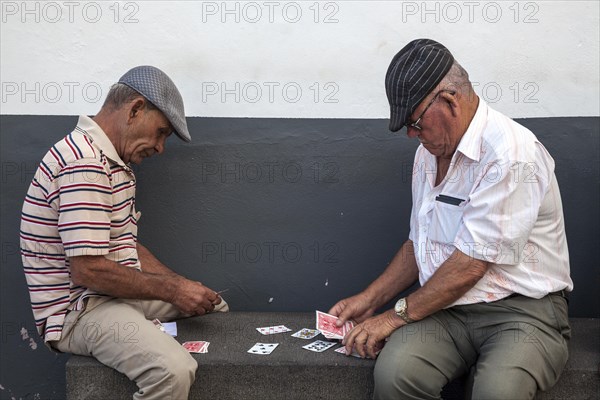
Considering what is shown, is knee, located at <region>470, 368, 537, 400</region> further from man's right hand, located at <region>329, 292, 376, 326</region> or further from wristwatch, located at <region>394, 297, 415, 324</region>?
man's right hand, located at <region>329, 292, 376, 326</region>

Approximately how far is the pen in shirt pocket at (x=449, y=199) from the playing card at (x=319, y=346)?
85 cm

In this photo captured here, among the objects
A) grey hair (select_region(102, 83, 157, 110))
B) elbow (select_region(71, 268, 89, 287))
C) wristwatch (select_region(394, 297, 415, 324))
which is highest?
grey hair (select_region(102, 83, 157, 110))

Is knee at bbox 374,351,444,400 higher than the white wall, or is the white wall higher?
the white wall

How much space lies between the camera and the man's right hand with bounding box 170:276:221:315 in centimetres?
342

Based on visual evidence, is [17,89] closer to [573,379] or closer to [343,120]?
[343,120]

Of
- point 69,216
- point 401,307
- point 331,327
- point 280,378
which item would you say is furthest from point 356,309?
point 69,216

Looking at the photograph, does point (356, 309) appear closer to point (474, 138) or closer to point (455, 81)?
point (474, 138)

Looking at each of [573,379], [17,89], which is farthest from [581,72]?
[17,89]

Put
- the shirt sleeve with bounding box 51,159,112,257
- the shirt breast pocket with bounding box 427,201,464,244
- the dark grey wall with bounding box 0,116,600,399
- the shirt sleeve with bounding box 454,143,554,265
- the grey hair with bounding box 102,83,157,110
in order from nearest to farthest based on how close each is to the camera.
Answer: the shirt sleeve with bounding box 454,143,554,265 < the shirt sleeve with bounding box 51,159,112,257 < the shirt breast pocket with bounding box 427,201,464,244 < the grey hair with bounding box 102,83,157,110 < the dark grey wall with bounding box 0,116,600,399

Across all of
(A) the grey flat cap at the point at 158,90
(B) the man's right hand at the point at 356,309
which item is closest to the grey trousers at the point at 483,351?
(B) the man's right hand at the point at 356,309

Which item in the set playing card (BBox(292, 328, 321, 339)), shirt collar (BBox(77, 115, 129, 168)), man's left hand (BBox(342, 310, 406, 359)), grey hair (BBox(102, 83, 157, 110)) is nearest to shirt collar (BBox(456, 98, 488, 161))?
man's left hand (BBox(342, 310, 406, 359))

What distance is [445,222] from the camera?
3189mm

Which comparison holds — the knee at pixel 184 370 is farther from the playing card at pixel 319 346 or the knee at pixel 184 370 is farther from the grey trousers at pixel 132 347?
the playing card at pixel 319 346

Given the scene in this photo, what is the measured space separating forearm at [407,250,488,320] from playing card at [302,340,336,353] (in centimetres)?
48
